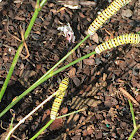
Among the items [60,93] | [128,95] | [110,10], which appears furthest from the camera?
[128,95]

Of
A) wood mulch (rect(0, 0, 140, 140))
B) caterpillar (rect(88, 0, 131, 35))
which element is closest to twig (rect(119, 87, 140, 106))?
wood mulch (rect(0, 0, 140, 140))

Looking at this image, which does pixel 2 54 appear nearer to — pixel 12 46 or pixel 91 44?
pixel 12 46

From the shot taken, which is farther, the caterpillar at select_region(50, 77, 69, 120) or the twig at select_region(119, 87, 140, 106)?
the twig at select_region(119, 87, 140, 106)

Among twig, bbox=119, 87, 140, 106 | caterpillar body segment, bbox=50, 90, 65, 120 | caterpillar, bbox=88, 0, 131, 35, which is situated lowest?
twig, bbox=119, 87, 140, 106

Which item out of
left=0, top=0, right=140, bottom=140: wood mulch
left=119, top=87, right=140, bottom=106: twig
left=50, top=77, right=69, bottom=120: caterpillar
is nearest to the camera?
left=50, top=77, right=69, bottom=120: caterpillar

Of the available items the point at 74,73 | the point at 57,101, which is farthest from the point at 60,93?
the point at 74,73

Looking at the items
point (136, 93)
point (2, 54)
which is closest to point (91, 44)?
point (136, 93)

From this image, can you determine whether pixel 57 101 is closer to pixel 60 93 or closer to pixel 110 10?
pixel 60 93

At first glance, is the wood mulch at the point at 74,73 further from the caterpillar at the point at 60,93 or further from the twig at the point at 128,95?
the caterpillar at the point at 60,93

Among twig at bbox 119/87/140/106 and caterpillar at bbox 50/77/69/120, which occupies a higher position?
caterpillar at bbox 50/77/69/120

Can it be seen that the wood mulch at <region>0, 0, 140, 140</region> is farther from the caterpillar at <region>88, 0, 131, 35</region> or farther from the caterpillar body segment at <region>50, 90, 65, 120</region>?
the caterpillar at <region>88, 0, 131, 35</region>

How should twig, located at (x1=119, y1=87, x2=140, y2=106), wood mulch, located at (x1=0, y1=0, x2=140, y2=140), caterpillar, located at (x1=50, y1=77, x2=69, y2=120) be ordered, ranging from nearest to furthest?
caterpillar, located at (x1=50, y1=77, x2=69, y2=120) → wood mulch, located at (x1=0, y1=0, x2=140, y2=140) → twig, located at (x1=119, y1=87, x2=140, y2=106)

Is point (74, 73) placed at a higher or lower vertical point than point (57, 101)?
lower

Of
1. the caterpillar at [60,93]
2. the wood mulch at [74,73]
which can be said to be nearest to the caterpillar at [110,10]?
the caterpillar at [60,93]
